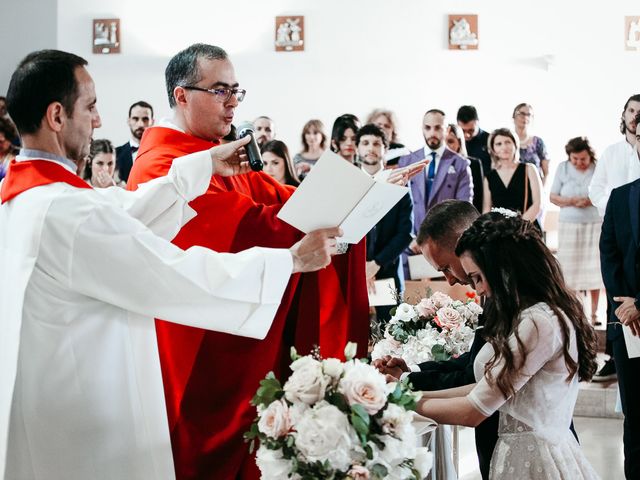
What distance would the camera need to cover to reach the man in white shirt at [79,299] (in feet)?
6.81

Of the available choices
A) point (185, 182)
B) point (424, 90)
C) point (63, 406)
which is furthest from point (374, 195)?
point (424, 90)

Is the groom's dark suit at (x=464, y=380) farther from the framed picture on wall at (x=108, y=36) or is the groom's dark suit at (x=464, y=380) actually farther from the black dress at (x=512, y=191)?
the framed picture on wall at (x=108, y=36)

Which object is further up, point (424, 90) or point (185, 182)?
point (424, 90)

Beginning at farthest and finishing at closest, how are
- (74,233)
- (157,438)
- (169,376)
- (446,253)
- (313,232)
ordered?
(446,253) < (169,376) < (313,232) < (157,438) < (74,233)

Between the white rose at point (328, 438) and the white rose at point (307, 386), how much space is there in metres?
0.03

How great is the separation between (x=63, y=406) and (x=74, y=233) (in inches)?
16.1

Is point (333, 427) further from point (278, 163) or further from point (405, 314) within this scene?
point (278, 163)

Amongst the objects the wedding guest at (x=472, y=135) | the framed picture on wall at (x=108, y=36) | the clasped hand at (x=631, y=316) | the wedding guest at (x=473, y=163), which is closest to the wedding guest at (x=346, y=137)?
the wedding guest at (x=473, y=163)

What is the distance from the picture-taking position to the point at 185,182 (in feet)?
8.37

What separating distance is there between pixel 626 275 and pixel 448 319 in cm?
127

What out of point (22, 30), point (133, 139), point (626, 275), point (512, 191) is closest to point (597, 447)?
point (626, 275)

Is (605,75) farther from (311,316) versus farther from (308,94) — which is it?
(311,316)

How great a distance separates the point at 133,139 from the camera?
759cm

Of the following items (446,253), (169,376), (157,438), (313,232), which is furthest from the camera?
(446,253)
